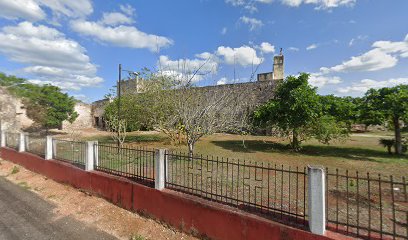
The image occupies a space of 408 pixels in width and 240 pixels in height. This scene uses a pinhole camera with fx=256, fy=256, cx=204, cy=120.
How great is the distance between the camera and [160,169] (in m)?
5.41

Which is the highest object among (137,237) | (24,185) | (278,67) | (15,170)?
(278,67)

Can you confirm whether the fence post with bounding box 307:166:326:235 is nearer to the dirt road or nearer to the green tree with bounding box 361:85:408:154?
the dirt road

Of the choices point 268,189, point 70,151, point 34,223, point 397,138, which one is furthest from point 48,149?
point 397,138

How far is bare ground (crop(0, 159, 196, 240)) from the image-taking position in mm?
5023

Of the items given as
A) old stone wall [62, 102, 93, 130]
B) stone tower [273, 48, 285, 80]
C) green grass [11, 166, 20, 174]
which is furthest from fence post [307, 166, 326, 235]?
old stone wall [62, 102, 93, 130]

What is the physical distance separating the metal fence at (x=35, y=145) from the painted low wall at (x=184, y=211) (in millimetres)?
2497

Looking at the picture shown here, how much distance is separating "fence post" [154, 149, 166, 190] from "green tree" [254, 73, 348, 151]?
29.4 feet

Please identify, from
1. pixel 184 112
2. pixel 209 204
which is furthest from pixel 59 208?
pixel 184 112

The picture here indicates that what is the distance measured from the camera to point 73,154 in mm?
8016

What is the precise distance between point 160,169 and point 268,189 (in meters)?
2.34

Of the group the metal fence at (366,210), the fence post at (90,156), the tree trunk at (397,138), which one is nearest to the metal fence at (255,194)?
the metal fence at (366,210)

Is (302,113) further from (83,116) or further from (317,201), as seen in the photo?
(83,116)

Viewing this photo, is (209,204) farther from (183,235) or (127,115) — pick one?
(127,115)

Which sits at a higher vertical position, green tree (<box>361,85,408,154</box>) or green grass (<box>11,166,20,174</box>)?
green tree (<box>361,85,408,154</box>)
